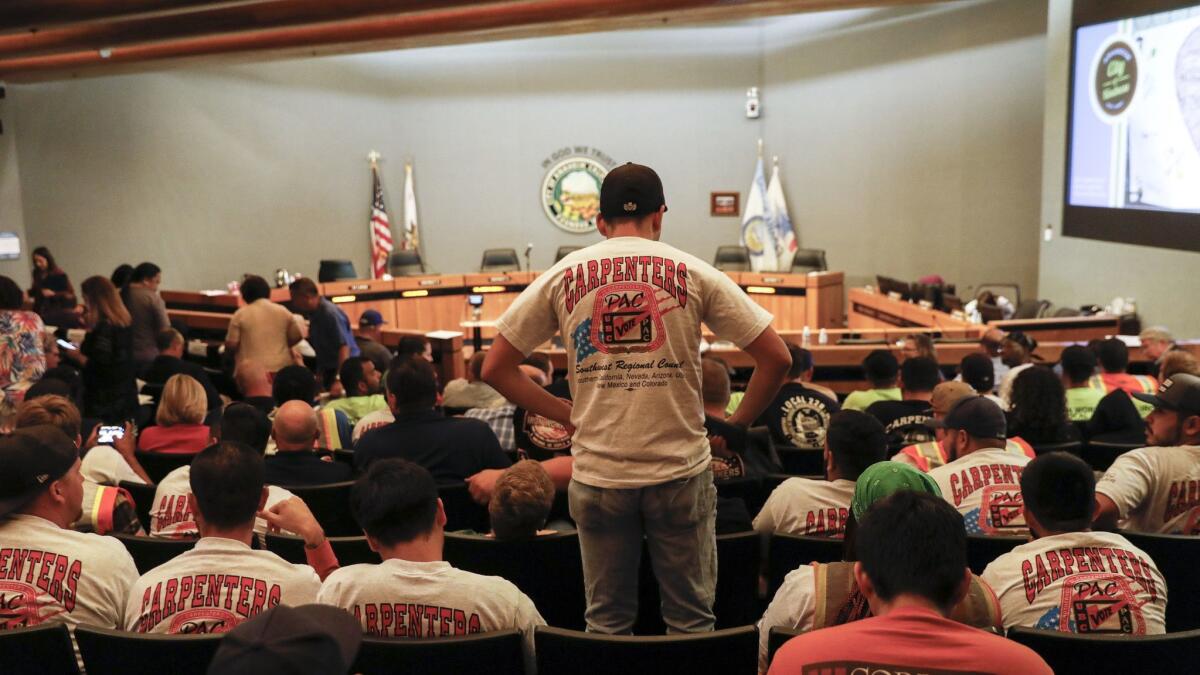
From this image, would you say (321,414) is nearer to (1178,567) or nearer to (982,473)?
(982,473)

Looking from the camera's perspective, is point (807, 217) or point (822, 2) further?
point (807, 217)

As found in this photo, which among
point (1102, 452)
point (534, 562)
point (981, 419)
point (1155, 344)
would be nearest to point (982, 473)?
point (981, 419)

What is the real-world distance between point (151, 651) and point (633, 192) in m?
1.38

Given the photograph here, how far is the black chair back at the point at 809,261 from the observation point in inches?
474

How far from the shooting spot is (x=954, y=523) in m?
1.68

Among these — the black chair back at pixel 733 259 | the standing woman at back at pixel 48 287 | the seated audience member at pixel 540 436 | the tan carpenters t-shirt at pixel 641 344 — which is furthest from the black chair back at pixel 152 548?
the black chair back at pixel 733 259

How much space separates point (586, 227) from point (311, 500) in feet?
36.7

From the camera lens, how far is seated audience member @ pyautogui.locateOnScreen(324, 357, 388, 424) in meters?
5.17

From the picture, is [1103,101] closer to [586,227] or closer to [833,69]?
[833,69]

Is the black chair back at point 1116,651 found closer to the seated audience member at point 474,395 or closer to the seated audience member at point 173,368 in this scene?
the seated audience member at point 474,395

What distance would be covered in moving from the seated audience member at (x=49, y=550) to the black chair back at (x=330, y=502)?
1.01m

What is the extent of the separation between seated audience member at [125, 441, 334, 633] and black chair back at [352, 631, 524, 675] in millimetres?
319

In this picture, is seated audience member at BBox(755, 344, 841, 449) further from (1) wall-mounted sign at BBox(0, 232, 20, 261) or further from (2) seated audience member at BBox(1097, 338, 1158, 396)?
(1) wall-mounted sign at BBox(0, 232, 20, 261)

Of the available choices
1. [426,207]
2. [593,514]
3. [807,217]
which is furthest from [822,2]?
[593,514]
